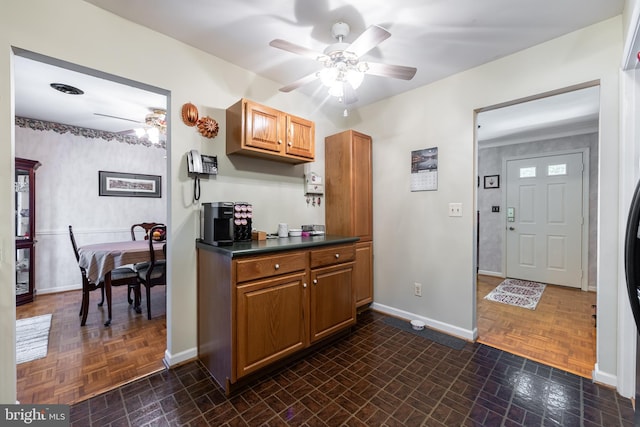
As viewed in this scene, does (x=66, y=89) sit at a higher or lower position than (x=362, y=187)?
higher

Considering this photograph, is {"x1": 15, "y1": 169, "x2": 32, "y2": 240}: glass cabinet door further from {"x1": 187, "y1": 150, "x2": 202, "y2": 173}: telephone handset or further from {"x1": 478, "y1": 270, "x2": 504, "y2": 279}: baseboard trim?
{"x1": 478, "y1": 270, "x2": 504, "y2": 279}: baseboard trim

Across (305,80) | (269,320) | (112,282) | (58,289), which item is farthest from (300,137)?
(58,289)

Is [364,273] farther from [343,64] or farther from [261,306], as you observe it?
[343,64]

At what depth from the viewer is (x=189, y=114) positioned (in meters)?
2.07

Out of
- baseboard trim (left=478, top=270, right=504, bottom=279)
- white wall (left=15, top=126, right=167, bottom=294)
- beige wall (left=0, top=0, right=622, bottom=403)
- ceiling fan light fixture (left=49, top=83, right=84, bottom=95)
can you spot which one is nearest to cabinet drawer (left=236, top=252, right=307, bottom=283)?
beige wall (left=0, top=0, right=622, bottom=403)

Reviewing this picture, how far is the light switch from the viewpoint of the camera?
2.48 meters

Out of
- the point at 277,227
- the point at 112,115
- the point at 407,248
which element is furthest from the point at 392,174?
the point at 112,115

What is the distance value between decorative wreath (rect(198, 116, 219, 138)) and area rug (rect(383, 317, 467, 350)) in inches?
98.0

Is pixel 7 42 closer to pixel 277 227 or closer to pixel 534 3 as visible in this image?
pixel 277 227

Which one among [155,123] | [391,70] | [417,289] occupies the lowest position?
[417,289]

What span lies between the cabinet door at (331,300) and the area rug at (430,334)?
571 millimetres

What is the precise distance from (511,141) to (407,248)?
3349 millimetres

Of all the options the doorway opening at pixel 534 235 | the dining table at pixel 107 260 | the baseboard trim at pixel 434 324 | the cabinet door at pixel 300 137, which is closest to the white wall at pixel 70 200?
the dining table at pixel 107 260

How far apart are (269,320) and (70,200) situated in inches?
159
